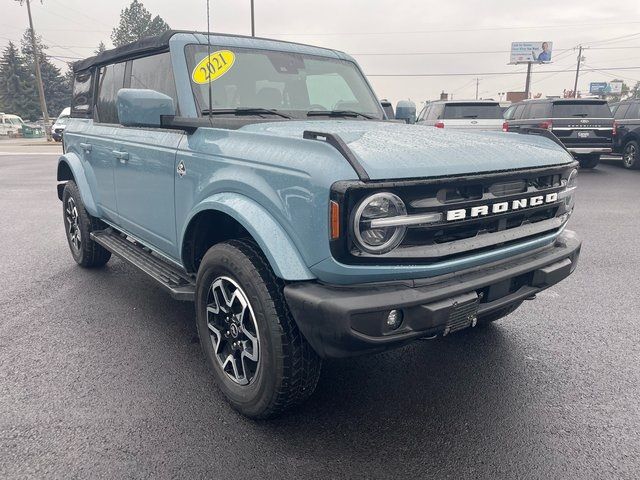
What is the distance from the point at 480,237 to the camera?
240cm

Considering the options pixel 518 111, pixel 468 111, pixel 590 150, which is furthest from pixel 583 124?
pixel 468 111

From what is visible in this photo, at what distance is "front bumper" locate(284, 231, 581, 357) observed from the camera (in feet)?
6.66

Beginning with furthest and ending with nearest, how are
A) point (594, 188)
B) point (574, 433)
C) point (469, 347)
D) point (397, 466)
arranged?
point (594, 188) < point (469, 347) < point (574, 433) < point (397, 466)

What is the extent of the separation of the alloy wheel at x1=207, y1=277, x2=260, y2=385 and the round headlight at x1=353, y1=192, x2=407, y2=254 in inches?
27.4

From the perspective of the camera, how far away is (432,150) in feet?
7.72

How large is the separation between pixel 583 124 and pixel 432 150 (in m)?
11.7

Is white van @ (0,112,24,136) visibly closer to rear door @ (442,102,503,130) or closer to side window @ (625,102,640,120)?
rear door @ (442,102,503,130)

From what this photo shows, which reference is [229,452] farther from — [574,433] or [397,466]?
[574,433]

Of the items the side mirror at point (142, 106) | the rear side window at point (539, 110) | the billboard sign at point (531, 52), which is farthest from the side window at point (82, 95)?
the billboard sign at point (531, 52)

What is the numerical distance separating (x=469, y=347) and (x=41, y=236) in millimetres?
5616

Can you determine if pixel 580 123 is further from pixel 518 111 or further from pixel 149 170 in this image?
pixel 149 170

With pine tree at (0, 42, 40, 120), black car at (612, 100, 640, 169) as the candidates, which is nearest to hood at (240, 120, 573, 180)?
black car at (612, 100, 640, 169)

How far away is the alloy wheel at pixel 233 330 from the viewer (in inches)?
99.4

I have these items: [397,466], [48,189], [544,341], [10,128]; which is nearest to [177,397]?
[397,466]
